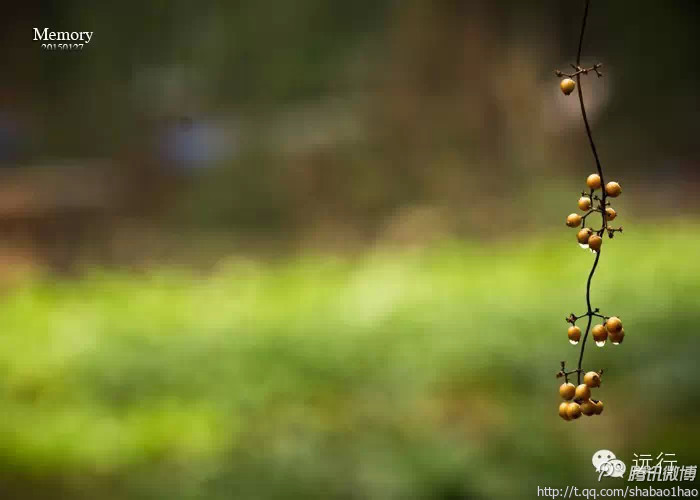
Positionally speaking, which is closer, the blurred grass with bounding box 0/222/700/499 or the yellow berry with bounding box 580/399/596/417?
the yellow berry with bounding box 580/399/596/417

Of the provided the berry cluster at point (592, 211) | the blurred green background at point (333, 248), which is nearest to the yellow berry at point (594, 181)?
the berry cluster at point (592, 211)

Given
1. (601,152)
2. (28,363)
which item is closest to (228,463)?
(28,363)

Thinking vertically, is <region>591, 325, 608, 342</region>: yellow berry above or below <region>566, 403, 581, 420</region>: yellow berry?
above

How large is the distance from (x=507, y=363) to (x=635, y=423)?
0.83ft

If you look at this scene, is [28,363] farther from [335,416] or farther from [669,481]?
[669,481]

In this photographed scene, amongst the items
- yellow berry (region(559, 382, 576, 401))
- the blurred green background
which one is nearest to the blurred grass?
the blurred green background

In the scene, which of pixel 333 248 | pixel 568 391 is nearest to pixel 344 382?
pixel 333 248

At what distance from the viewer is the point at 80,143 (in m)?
1.55

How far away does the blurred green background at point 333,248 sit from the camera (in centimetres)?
132

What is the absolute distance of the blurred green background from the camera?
1.32 metres

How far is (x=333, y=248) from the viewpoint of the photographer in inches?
62.3

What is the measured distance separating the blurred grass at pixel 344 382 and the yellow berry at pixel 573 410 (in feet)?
2.72

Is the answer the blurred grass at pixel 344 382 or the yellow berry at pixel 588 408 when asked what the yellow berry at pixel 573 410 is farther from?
the blurred grass at pixel 344 382

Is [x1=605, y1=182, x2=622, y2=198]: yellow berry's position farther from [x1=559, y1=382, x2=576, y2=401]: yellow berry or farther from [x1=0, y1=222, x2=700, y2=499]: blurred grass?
[x1=0, y1=222, x2=700, y2=499]: blurred grass
